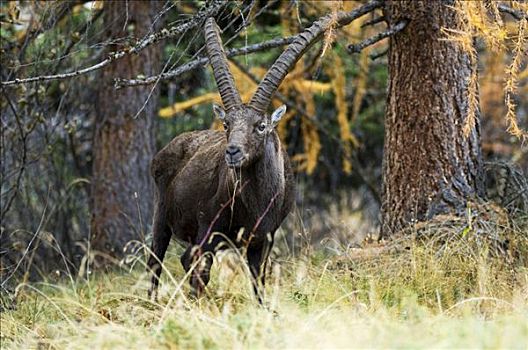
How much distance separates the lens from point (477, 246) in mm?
7844

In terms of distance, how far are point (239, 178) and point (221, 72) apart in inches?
37.5

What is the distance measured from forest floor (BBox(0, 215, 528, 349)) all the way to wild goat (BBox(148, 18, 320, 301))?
1.59 ft

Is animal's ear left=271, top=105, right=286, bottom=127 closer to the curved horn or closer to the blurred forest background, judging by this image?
the curved horn

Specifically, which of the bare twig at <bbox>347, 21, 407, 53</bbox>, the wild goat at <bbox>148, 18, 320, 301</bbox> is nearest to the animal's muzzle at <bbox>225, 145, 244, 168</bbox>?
the wild goat at <bbox>148, 18, 320, 301</bbox>

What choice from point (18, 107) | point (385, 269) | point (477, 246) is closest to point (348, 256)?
point (385, 269)

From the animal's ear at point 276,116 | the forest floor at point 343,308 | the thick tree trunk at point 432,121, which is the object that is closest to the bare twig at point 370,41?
the thick tree trunk at point 432,121

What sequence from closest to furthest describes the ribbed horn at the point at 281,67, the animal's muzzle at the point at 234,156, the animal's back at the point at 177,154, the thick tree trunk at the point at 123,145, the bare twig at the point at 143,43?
1. the animal's muzzle at the point at 234,156
2. the bare twig at the point at 143,43
3. the ribbed horn at the point at 281,67
4. the animal's back at the point at 177,154
5. the thick tree trunk at the point at 123,145

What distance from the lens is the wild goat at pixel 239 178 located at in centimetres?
771

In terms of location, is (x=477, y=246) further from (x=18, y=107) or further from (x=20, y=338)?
(x=18, y=107)

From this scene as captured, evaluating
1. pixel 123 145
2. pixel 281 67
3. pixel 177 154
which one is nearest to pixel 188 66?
pixel 281 67

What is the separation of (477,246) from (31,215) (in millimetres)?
6479

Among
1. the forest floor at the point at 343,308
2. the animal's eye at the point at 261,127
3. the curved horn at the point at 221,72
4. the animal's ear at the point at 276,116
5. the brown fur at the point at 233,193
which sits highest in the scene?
the curved horn at the point at 221,72

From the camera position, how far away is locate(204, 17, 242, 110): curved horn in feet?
25.9

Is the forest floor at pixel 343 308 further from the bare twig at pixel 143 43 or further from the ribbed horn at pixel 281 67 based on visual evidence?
the bare twig at pixel 143 43
